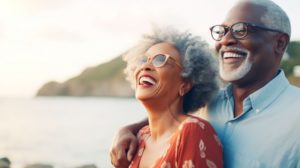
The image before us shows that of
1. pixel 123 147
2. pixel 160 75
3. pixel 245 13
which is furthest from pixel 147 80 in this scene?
pixel 245 13

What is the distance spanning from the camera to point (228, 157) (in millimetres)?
1884

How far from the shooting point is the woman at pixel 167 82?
6.35 ft

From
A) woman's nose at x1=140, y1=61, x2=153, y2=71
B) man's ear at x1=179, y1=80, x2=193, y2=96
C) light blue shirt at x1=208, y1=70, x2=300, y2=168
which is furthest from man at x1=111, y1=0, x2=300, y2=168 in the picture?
woman's nose at x1=140, y1=61, x2=153, y2=71

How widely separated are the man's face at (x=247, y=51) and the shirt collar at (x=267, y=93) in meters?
0.03

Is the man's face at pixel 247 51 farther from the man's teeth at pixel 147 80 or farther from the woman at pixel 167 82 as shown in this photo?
the man's teeth at pixel 147 80

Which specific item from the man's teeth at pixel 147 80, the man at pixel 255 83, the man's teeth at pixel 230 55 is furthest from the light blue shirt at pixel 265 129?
the man's teeth at pixel 147 80

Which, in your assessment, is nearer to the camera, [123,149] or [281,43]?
[281,43]

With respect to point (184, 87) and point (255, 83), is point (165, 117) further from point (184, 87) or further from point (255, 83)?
point (255, 83)

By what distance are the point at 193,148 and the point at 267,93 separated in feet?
1.00

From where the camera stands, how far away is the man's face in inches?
74.0

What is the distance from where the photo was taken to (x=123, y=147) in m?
2.05

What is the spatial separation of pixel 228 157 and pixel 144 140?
29 cm

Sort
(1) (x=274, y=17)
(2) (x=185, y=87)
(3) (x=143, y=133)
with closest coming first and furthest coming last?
(1) (x=274, y=17), (2) (x=185, y=87), (3) (x=143, y=133)

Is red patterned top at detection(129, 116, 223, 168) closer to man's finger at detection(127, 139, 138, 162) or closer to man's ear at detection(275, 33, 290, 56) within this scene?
man's finger at detection(127, 139, 138, 162)
